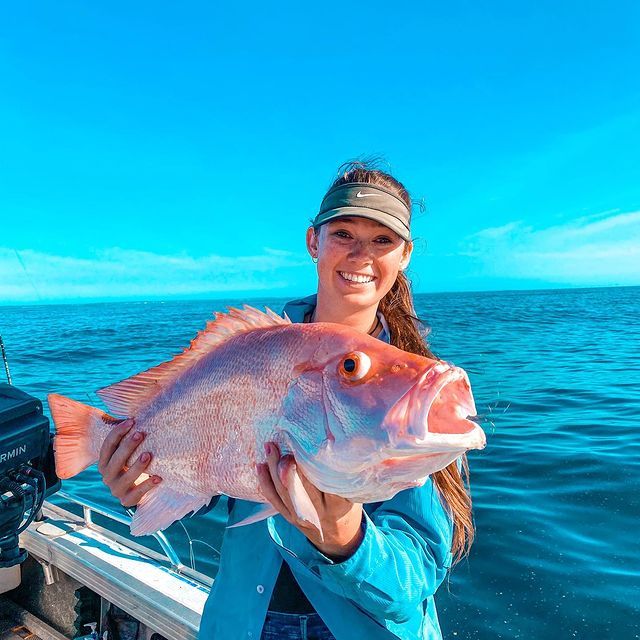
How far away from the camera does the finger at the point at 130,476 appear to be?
1.91m

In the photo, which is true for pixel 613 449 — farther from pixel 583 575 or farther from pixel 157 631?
pixel 157 631

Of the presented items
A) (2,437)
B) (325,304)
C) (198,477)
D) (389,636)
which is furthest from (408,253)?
(2,437)

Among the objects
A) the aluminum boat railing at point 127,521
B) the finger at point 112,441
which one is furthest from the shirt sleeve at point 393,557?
the aluminum boat railing at point 127,521

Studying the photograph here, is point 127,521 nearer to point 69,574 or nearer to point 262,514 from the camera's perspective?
point 69,574

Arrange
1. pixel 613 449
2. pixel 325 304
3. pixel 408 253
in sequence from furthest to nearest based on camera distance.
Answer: pixel 613 449, pixel 408 253, pixel 325 304

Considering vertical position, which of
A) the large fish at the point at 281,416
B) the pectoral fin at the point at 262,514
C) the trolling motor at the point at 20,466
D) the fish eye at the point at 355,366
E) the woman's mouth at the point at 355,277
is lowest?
the trolling motor at the point at 20,466

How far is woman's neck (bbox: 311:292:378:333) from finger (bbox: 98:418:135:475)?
96cm

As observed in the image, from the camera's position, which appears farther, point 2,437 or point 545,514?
point 545,514

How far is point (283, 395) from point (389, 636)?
0.96 m

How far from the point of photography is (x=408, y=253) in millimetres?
2584

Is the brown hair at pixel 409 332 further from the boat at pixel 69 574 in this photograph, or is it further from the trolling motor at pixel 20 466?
the trolling motor at pixel 20 466

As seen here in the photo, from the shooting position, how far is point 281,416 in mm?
1513

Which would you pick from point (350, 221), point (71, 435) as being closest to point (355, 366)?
point (350, 221)

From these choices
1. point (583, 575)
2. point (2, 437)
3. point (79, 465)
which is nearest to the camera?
point (79, 465)
